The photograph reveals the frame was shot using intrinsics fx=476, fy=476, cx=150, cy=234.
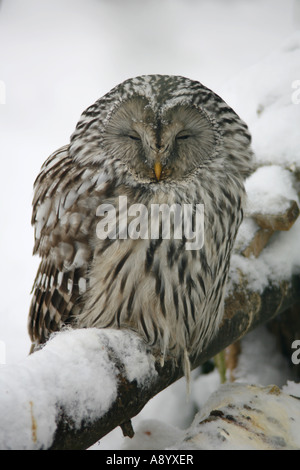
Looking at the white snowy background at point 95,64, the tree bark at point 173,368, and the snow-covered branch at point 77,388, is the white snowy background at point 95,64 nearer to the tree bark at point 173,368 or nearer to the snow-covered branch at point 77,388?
the tree bark at point 173,368

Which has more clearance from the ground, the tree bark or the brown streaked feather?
the brown streaked feather

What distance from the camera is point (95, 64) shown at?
374cm

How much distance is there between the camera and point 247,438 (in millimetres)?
1533

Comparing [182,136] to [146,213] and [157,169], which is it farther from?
[146,213]

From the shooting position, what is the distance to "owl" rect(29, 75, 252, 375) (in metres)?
1.77

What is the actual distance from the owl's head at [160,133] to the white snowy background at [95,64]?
1032 millimetres

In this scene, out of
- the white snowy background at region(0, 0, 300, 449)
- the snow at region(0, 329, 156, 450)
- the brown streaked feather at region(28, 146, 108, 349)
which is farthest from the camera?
the white snowy background at region(0, 0, 300, 449)

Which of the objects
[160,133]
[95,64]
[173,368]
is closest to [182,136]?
[160,133]

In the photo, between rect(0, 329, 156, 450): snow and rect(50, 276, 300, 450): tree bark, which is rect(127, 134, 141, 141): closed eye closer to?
rect(0, 329, 156, 450): snow

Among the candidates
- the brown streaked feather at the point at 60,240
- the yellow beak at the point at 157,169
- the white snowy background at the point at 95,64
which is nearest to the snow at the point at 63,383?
the brown streaked feather at the point at 60,240

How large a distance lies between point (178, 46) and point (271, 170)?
1.54m

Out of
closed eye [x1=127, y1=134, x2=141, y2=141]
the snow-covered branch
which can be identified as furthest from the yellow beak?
the snow-covered branch

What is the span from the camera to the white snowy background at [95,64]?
3.11m

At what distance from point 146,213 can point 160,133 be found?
30 cm
